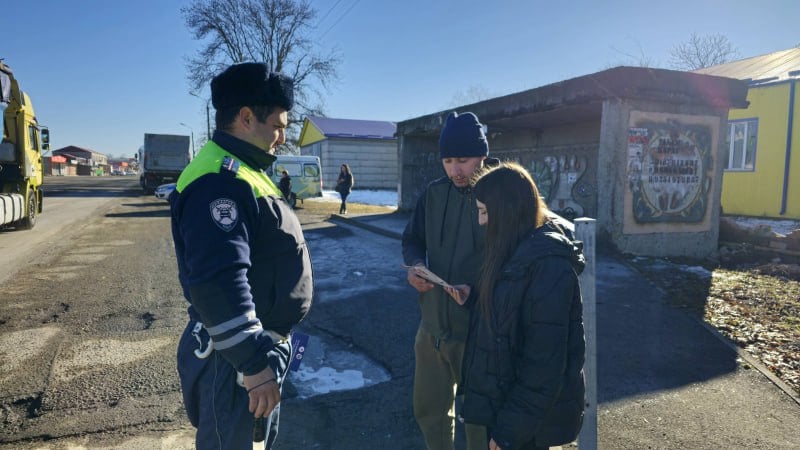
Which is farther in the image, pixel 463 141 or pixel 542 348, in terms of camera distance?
pixel 463 141

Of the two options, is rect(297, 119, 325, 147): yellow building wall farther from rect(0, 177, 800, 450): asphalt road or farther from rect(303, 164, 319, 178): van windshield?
rect(0, 177, 800, 450): asphalt road

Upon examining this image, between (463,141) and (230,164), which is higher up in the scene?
(463,141)

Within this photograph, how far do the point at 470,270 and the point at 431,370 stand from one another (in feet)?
1.98

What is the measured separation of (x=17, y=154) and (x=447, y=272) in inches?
542

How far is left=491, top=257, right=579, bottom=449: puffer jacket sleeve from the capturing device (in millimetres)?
1747

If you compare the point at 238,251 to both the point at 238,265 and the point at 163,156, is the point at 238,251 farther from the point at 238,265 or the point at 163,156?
the point at 163,156

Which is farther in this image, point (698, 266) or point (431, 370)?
point (698, 266)

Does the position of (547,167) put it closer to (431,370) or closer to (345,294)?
(345,294)

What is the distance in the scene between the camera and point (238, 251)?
1662 millimetres

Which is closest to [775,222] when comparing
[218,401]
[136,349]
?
[136,349]

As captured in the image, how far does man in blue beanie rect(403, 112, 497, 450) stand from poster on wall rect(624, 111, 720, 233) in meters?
6.93

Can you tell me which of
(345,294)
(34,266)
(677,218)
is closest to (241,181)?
(345,294)

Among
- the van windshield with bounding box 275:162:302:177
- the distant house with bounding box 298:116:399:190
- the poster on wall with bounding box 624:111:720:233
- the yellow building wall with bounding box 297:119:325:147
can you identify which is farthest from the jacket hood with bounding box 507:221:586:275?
the yellow building wall with bounding box 297:119:325:147

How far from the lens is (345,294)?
672 cm
